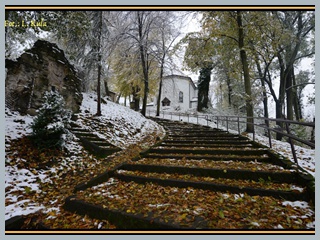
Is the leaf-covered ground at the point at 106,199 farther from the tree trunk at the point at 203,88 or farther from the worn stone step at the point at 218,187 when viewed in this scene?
the tree trunk at the point at 203,88

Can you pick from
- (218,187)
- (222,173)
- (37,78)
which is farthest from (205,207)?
(37,78)

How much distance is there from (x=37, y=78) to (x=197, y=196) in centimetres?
695

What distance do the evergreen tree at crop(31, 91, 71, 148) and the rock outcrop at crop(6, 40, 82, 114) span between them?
1.81m

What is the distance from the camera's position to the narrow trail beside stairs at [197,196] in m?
2.16

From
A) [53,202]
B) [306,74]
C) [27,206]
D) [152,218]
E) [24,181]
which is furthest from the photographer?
[306,74]

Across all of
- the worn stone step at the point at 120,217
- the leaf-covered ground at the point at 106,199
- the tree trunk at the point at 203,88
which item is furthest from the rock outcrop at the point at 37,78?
the tree trunk at the point at 203,88

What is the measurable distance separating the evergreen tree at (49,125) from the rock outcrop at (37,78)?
5.95ft

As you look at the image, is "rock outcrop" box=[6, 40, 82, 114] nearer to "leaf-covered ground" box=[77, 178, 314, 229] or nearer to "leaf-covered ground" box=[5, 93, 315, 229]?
"leaf-covered ground" box=[5, 93, 315, 229]

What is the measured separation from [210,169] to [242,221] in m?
1.41

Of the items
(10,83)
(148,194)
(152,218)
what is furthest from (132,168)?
(10,83)

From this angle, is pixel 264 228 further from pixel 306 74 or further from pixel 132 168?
pixel 306 74

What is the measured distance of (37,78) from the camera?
6477mm

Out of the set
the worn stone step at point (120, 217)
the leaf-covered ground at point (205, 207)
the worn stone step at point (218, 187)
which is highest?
the worn stone step at point (218, 187)

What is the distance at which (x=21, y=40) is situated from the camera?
5.93 m
